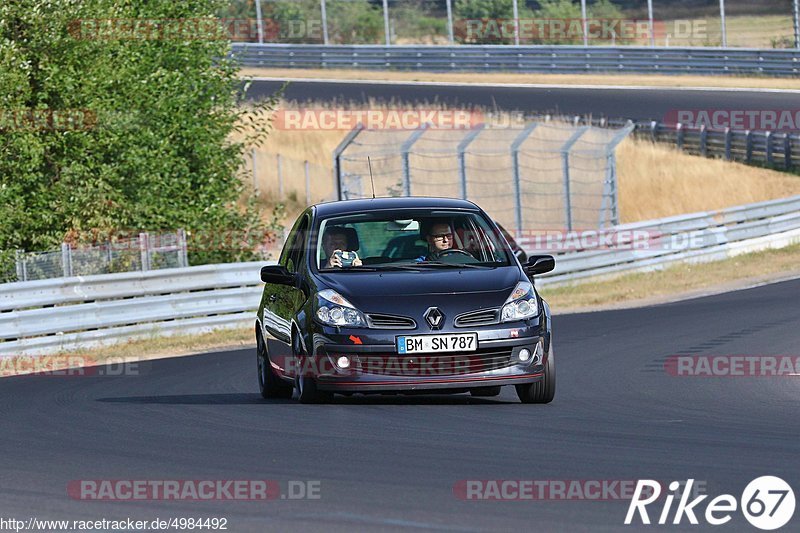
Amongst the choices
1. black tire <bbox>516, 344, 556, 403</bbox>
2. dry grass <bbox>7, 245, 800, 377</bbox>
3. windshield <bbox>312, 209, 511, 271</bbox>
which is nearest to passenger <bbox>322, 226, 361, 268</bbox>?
windshield <bbox>312, 209, 511, 271</bbox>

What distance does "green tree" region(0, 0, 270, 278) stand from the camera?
22.7 m

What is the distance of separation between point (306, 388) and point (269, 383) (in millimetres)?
1275

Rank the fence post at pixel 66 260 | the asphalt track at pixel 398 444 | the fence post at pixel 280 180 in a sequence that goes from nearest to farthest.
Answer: the asphalt track at pixel 398 444 < the fence post at pixel 66 260 < the fence post at pixel 280 180

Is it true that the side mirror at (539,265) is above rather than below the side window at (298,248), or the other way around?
below

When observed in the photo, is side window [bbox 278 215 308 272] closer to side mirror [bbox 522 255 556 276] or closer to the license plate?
the license plate

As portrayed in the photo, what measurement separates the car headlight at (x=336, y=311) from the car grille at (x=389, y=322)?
6cm

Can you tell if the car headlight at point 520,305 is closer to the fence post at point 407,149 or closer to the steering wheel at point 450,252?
the steering wheel at point 450,252

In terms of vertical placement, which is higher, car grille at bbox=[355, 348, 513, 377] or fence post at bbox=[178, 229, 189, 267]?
car grille at bbox=[355, 348, 513, 377]

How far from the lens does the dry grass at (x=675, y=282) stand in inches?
958

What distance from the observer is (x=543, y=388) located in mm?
10805

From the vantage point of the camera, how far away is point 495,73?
174ft

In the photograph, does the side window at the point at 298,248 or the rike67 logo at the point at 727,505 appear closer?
the rike67 logo at the point at 727,505

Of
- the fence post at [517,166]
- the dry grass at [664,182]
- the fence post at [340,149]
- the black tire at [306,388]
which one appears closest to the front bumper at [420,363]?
the black tire at [306,388]

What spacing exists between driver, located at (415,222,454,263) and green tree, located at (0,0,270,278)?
1219 centimetres
